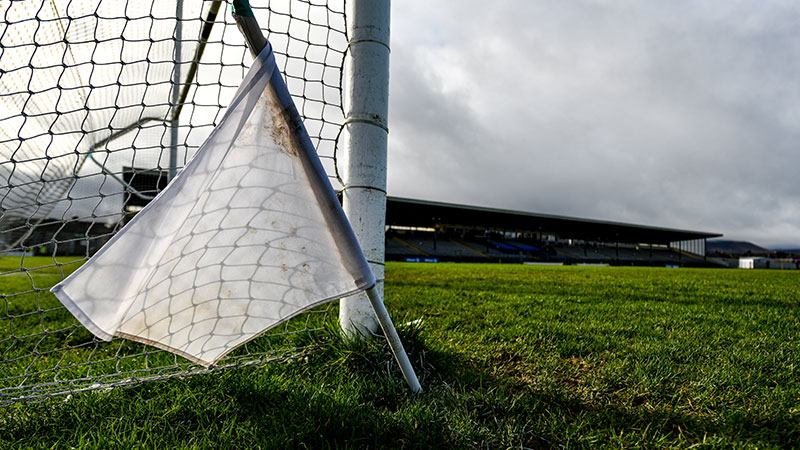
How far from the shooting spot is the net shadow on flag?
1.15m

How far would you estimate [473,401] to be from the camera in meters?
1.41

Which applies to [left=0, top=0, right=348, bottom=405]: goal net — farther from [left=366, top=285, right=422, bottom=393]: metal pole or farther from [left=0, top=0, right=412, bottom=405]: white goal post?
[left=366, top=285, right=422, bottom=393]: metal pole

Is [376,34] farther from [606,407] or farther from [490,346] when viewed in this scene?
[606,407]

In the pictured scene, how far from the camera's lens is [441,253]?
99.5 feet

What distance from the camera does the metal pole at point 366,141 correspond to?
1.76 metres

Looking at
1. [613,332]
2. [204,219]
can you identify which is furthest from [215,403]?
[613,332]

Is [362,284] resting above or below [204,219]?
below

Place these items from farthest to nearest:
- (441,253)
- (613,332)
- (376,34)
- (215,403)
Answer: (441,253) → (613,332) → (376,34) → (215,403)

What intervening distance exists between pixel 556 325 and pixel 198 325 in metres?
2.07

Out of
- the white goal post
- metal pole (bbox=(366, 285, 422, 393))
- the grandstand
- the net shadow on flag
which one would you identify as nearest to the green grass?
metal pole (bbox=(366, 285, 422, 393))

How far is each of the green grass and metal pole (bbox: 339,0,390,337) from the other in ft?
0.68

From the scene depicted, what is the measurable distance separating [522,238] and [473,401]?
37027 millimetres

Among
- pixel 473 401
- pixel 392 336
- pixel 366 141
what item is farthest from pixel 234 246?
pixel 473 401

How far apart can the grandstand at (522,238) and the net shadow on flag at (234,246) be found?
80.7ft
